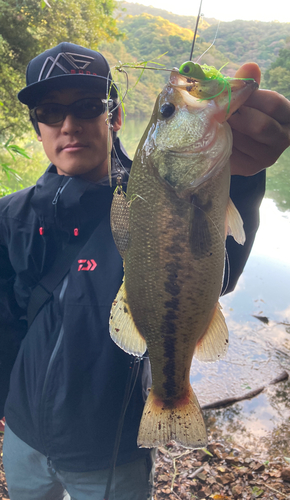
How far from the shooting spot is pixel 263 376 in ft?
13.9

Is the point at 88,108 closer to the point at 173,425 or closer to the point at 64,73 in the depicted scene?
the point at 64,73

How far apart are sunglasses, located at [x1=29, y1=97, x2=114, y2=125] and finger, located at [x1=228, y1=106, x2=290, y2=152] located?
0.89m

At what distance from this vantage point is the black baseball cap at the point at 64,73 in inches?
63.0

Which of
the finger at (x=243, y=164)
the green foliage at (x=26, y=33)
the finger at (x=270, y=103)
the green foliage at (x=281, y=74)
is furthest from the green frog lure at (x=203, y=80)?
the green foliage at (x=281, y=74)

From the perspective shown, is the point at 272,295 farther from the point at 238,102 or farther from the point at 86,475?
the point at 238,102

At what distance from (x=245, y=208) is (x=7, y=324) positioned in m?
1.57

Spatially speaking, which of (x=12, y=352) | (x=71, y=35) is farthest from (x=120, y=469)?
(x=71, y=35)

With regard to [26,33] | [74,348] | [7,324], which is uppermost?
[26,33]

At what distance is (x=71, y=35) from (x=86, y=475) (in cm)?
1544

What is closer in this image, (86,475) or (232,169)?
(232,169)

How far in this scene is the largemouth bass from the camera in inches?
41.8

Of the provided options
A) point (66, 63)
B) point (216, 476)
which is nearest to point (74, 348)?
point (66, 63)

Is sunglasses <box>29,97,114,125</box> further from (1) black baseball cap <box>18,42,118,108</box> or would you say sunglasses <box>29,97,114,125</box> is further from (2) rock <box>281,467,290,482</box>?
(2) rock <box>281,467,290,482</box>

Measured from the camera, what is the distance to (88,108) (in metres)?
1.65
